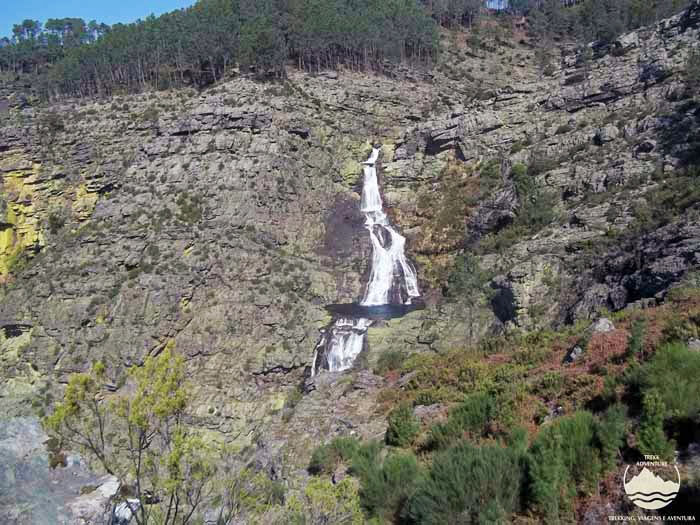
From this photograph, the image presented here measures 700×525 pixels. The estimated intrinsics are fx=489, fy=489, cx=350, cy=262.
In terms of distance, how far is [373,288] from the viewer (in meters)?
41.8

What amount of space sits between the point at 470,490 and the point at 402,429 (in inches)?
192

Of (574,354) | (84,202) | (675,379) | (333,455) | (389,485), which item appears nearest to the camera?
(675,379)

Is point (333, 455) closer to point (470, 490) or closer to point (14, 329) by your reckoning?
point (470, 490)

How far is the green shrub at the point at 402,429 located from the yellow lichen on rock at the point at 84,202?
44490 mm

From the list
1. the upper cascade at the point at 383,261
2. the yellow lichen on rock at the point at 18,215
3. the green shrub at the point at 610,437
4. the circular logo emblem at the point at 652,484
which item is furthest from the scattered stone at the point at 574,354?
the yellow lichen on rock at the point at 18,215

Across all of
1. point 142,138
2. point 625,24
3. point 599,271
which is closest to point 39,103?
point 142,138

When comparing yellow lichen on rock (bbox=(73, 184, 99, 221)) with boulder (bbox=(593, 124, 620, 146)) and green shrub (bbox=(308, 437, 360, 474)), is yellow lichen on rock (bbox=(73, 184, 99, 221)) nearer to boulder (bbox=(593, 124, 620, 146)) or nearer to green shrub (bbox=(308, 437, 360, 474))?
green shrub (bbox=(308, 437, 360, 474))

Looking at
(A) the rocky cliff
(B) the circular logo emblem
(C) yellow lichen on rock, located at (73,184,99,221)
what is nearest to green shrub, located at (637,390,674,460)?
(B) the circular logo emblem

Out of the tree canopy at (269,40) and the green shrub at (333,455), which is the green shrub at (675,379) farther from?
the tree canopy at (269,40)

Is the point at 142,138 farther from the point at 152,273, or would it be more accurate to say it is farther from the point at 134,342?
the point at 134,342

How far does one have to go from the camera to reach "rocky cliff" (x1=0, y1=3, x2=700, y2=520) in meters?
30.6

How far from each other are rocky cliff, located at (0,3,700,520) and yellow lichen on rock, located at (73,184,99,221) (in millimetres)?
235

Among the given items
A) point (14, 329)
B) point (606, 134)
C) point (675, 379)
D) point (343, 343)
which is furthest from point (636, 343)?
point (14, 329)

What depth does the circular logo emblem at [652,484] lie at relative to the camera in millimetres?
6586
